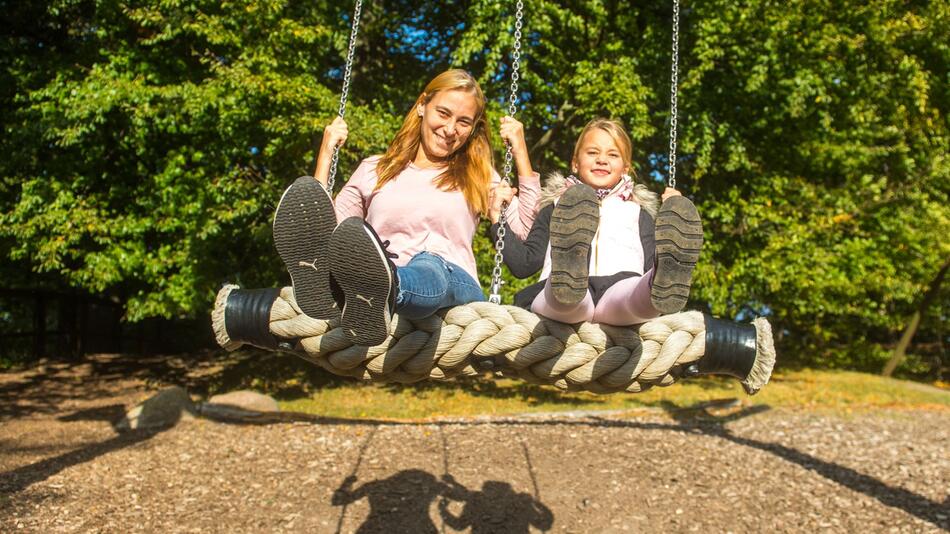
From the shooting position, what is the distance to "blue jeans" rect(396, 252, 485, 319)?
8.74 feet

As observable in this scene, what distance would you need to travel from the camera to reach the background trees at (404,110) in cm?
909

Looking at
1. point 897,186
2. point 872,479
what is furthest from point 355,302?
point 897,186

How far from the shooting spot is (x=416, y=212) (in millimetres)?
3139

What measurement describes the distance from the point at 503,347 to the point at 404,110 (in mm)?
8271

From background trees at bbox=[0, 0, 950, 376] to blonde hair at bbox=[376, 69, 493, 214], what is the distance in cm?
549

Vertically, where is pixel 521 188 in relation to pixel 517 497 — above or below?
above

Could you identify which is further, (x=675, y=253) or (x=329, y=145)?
(x=329, y=145)

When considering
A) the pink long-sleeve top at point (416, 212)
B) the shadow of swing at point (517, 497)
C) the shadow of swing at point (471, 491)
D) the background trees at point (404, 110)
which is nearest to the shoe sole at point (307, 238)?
the pink long-sleeve top at point (416, 212)

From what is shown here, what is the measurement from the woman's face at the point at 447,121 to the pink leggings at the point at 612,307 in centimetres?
78

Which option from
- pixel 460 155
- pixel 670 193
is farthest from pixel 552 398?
pixel 670 193

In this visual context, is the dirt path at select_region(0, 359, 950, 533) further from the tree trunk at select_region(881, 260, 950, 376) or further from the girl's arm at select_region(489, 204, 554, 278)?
the tree trunk at select_region(881, 260, 950, 376)

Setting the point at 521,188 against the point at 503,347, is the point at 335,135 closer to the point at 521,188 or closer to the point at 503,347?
the point at 521,188

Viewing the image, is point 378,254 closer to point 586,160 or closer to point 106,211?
point 586,160

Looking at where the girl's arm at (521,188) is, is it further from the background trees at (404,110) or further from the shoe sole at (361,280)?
the background trees at (404,110)
